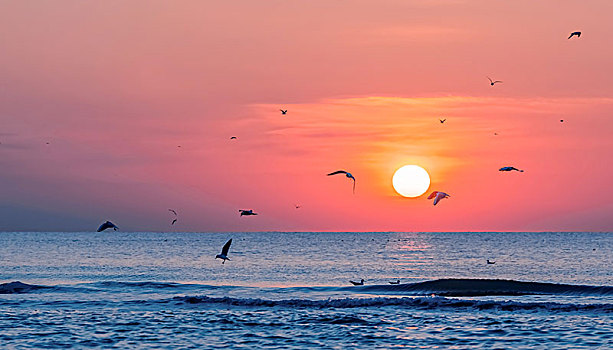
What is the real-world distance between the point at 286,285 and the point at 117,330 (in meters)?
30.5

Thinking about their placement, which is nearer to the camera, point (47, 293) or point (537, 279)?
point (47, 293)

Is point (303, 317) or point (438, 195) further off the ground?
point (438, 195)

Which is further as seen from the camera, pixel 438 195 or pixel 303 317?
pixel 438 195

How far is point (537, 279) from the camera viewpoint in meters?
69.9

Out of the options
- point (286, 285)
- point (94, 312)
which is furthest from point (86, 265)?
point (94, 312)

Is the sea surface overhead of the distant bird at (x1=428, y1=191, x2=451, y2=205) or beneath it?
beneath

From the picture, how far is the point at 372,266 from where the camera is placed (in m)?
88.4

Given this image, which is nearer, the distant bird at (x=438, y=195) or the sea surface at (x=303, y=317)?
the sea surface at (x=303, y=317)

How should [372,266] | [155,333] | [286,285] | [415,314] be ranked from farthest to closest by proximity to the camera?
[372,266]
[286,285]
[415,314]
[155,333]

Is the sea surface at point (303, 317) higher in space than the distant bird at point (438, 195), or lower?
lower

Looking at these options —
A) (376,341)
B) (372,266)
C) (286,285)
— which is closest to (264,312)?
(376,341)

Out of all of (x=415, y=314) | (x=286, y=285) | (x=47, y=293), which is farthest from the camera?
(x=286, y=285)

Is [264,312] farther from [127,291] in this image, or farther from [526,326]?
[127,291]

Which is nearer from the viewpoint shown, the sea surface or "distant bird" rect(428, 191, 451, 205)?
the sea surface
